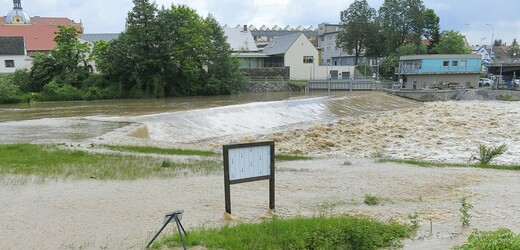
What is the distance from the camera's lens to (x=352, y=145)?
22797mm

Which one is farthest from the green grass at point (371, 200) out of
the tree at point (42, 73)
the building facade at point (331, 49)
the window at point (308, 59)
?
the building facade at point (331, 49)

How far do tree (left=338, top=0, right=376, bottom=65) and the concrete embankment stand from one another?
2542cm

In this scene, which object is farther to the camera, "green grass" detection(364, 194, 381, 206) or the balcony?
the balcony

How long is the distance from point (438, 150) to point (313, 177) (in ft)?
37.3

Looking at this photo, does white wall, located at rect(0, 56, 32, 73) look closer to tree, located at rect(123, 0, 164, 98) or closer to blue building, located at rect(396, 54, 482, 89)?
tree, located at rect(123, 0, 164, 98)

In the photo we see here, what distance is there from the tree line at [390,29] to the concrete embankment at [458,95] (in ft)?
69.7

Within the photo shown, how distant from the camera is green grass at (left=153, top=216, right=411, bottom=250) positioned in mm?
6418

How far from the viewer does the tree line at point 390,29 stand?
7856 cm

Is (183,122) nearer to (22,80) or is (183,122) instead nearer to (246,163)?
(246,163)

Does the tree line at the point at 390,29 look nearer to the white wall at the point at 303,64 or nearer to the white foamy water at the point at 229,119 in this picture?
the white wall at the point at 303,64

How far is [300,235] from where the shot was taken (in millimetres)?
6758

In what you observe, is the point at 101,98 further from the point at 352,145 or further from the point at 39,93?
the point at 352,145

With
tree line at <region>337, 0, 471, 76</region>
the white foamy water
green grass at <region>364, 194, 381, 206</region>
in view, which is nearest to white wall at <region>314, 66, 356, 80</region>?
tree line at <region>337, 0, 471, 76</region>

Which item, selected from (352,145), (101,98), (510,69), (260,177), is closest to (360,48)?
(510,69)
